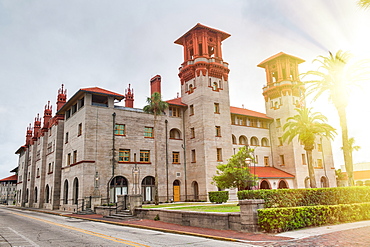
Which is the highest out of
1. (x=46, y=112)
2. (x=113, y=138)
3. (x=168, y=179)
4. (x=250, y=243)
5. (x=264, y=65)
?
(x=264, y=65)

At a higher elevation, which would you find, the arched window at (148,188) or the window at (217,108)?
the window at (217,108)

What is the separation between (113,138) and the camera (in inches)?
1491

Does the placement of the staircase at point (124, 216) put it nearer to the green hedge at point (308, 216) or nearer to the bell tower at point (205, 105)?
the green hedge at point (308, 216)

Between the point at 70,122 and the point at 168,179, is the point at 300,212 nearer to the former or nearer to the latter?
the point at 168,179

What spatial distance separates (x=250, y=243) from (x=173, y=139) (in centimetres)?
3066

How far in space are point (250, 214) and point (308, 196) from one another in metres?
4.71

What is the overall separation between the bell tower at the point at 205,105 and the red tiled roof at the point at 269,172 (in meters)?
6.81

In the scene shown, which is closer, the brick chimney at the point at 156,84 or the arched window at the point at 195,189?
the arched window at the point at 195,189

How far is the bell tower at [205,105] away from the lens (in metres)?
40.2

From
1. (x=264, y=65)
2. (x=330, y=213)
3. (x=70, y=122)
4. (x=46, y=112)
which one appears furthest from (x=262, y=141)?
(x=46, y=112)

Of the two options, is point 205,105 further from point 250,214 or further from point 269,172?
point 250,214

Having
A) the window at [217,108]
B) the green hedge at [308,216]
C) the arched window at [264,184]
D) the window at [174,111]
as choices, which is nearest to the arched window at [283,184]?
the arched window at [264,184]

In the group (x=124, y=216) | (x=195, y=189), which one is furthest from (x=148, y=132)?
(x=124, y=216)

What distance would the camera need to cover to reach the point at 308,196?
1748cm
